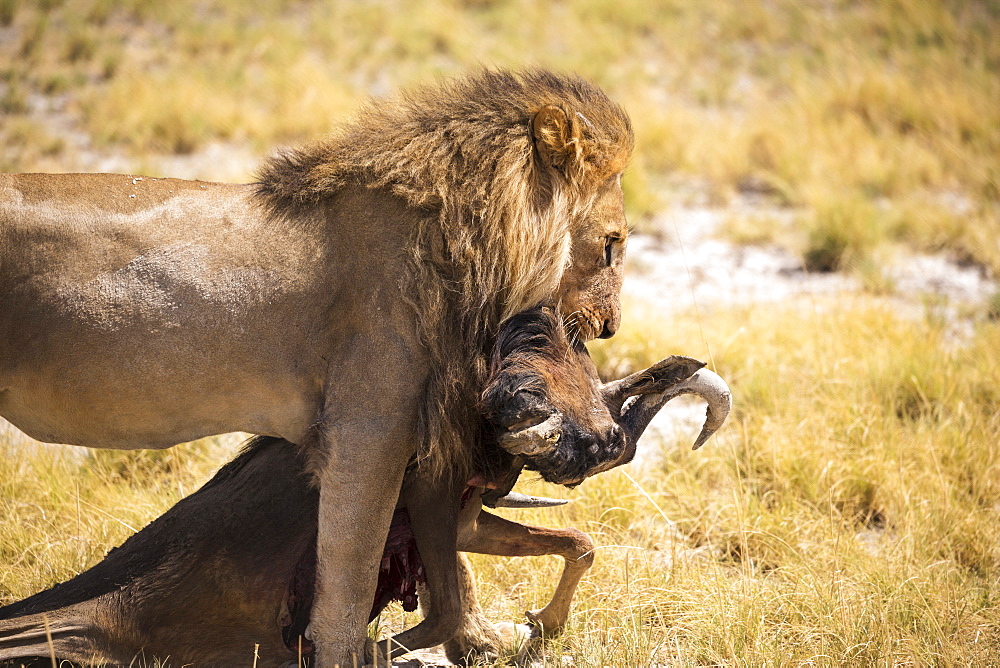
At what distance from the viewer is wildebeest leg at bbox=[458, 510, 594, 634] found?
138 inches

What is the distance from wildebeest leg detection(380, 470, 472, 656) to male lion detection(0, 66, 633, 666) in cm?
13

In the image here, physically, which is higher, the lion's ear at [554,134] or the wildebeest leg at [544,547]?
the lion's ear at [554,134]

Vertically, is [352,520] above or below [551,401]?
below

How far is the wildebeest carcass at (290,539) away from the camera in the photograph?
9.64 feet

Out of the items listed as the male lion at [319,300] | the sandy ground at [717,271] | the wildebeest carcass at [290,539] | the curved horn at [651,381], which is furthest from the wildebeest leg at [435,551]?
the sandy ground at [717,271]

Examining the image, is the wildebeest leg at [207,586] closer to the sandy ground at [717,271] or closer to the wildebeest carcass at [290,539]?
the wildebeest carcass at [290,539]

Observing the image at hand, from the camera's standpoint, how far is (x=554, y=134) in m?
3.15

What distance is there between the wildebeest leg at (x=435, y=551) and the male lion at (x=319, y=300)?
13 cm

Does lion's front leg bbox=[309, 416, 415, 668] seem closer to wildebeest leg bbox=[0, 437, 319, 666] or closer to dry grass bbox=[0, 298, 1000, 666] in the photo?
wildebeest leg bbox=[0, 437, 319, 666]

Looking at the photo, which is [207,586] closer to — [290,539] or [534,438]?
[290,539]

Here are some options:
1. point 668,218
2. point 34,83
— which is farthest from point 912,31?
point 34,83

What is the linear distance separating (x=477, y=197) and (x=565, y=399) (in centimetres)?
70

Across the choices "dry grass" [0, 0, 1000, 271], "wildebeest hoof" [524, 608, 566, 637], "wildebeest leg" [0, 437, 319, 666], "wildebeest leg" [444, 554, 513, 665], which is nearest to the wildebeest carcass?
"wildebeest leg" [0, 437, 319, 666]

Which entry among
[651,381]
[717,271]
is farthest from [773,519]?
[717,271]
